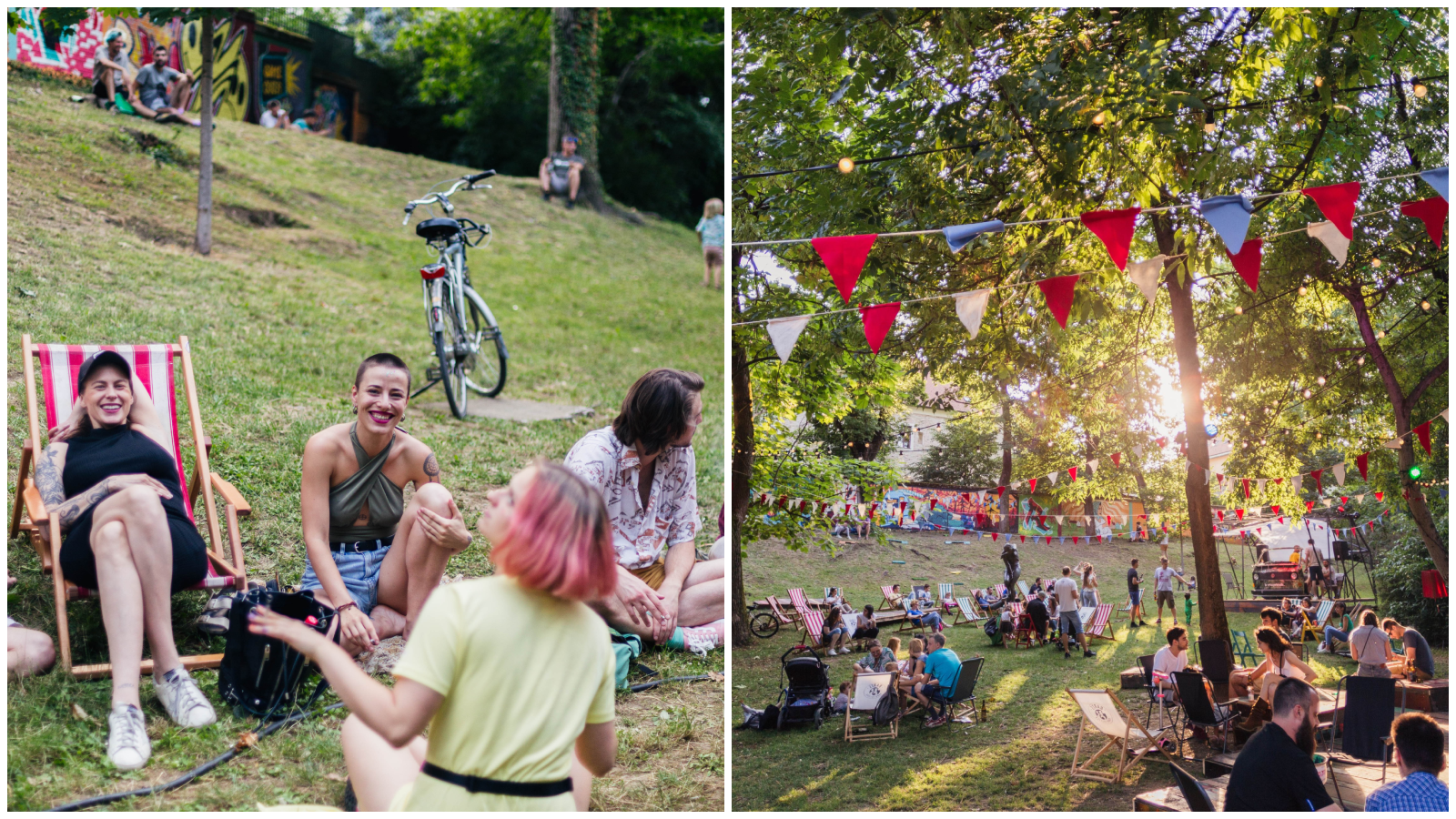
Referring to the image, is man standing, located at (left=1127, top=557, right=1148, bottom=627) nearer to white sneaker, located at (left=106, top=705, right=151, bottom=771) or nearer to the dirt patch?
white sneaker, located at (left=106, top=705, right=151, bottom=771)

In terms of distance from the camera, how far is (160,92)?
39.2 feet

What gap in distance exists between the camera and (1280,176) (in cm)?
664

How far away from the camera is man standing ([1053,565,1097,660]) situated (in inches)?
314

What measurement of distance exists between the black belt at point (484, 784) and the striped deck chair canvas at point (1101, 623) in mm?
6947

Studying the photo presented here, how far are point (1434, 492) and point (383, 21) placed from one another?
86.6 feet

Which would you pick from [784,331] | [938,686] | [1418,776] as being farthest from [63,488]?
[938,686]

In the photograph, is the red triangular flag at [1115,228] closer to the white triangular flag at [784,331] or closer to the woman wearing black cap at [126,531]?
the white triangular flag at [784,331]

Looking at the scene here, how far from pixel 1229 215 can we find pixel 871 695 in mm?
4531

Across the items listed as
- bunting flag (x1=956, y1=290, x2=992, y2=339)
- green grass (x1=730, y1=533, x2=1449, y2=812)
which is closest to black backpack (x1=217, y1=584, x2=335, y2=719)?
bunting flag (x1=956, y1=290, x2=992, y2=339)

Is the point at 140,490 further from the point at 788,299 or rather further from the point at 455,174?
the point at 455,174

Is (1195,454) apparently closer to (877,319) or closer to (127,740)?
(877,319)

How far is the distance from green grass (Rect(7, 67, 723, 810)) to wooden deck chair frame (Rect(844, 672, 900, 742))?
2042 mm

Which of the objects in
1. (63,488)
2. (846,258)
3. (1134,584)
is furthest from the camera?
(1134,584)

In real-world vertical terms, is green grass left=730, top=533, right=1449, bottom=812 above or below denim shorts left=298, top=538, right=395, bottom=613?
below
